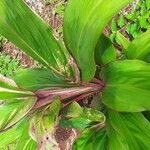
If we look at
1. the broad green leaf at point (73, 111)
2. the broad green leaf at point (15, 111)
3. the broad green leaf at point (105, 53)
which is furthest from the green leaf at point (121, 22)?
the broad green leaf at point (15, 111)

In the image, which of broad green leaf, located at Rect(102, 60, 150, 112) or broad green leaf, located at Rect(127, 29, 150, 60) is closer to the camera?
broad green leaf, located at Rect(102, 60, 150, 112)

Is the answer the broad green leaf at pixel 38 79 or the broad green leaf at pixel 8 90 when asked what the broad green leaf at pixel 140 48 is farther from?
the broad green leaf at pixel 8 90

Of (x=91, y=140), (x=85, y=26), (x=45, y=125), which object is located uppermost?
(x=85, y=26)

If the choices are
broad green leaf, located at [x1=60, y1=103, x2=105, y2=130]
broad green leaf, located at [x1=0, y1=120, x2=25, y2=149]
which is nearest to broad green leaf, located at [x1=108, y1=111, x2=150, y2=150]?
broad green leaf, located at [x1=60, y1=103, x2=105, y2=130]

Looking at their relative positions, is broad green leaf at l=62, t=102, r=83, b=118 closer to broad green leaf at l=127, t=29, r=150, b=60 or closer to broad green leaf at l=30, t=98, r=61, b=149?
broad green leaf at l=30, t=98, r=61, b=149

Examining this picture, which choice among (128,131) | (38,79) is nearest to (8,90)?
(38,79)

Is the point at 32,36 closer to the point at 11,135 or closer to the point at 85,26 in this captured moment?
the point at 85,26
